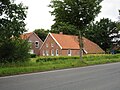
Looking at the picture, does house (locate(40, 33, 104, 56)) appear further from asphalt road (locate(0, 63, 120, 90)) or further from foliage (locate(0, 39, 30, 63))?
asphalt road (locate(0, 63, 120, 90))

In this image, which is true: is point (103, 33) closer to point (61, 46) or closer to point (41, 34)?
point (41, 34)

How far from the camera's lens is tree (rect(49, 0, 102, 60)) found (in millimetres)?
31844

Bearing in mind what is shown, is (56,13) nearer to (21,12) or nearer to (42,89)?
(21,12)

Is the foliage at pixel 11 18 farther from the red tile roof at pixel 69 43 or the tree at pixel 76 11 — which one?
the red tile roof at pixel 69 43

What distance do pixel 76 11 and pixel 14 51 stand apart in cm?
838

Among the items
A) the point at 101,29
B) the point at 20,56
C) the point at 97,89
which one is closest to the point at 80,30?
the point at 20,56

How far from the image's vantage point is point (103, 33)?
94562mm

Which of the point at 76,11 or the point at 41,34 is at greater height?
the point at 41,34

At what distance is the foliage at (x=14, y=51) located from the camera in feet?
95.7

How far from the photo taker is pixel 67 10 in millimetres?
33000

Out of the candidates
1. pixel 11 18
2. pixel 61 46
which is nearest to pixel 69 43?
pixel 61 46

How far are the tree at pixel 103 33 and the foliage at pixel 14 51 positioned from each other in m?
62.0

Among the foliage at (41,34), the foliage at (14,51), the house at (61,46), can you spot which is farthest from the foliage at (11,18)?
the foliage at (41,34)

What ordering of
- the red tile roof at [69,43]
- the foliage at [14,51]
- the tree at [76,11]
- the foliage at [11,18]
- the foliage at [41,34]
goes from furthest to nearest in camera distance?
the foliage at [41,34], the red tile roof at [69,43], the tree at [76,11], the foliage at [14,51], the foliage at [11,18]
